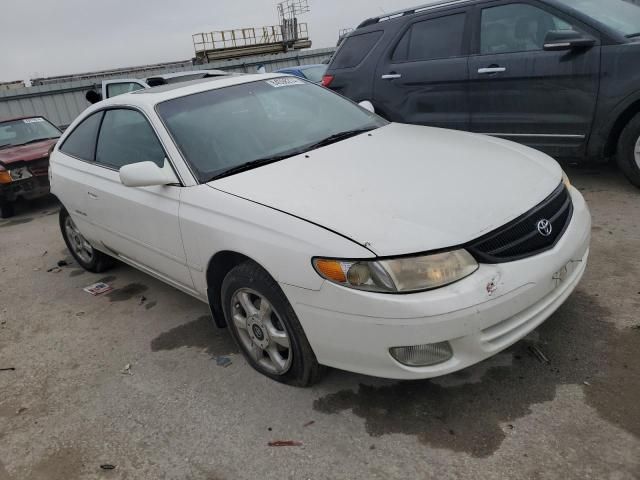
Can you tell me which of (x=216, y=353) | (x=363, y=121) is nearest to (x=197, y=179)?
(x=216, y=353)

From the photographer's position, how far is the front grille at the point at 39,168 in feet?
23.8

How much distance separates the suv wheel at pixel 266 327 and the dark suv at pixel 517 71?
333cm

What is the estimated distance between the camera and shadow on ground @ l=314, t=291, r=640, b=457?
2178 millimetres

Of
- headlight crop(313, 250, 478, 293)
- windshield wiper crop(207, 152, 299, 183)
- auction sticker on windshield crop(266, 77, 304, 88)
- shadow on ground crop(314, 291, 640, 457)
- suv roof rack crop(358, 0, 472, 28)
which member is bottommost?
shadow on ground crop(314, 291, 640, 457)

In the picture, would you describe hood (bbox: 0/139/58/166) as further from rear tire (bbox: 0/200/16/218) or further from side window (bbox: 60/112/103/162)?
side window (bbox: 60/112/103/162)

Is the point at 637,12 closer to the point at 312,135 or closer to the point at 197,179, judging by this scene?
the point at 312,135

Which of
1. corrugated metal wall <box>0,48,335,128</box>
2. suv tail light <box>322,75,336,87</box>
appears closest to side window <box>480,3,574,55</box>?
suv tail light <box>322,75,336,87</box>

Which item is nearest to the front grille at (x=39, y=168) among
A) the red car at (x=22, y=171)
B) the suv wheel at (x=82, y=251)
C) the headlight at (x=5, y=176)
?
the red car at (x=22, y=171)

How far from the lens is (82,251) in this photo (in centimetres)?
462

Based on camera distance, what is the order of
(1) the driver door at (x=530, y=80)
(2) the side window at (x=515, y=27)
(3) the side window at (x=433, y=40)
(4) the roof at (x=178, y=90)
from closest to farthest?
(4) the roof at (x=178, y=90), (1) the driver door at (x=530, y=80), (2) the side window at (x=515, y=27), (3) the side window at (x=433, y=40)

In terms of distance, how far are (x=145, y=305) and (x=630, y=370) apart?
10.4 ft

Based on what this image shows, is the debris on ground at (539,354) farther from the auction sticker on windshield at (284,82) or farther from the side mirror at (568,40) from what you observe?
the side mirror at (568,40)

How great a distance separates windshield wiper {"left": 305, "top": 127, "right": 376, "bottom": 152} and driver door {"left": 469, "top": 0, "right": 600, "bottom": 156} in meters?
2.01

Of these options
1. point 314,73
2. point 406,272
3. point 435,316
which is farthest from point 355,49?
point 314,73
